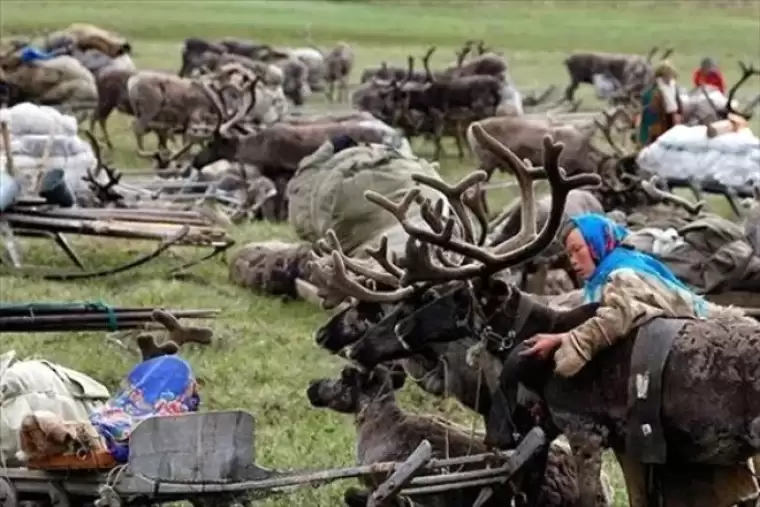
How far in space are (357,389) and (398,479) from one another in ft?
4.14

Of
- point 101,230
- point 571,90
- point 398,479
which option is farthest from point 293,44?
point 398,479

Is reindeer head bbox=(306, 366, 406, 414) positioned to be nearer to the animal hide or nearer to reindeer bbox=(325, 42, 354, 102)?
the animal hide

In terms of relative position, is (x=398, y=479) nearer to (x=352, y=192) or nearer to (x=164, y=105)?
(x=352, y=192)

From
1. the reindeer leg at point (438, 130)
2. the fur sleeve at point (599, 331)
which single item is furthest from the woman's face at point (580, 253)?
the reindeer leg at point (438, 130)

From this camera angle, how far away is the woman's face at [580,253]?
5.77m

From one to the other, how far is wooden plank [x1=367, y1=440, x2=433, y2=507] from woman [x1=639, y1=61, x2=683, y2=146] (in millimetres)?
12824

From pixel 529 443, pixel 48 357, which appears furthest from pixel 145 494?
pixel 48 357

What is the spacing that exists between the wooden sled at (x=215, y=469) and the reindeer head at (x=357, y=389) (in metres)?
0.86

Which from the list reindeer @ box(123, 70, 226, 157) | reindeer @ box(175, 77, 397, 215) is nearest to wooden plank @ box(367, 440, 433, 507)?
reindeer @ box(175, 77, 397, 215)

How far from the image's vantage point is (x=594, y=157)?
15.3 metres

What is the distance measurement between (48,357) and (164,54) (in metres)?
24.6

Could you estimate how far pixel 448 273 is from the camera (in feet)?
18.3

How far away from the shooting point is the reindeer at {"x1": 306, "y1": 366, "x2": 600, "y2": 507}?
5.27 meters

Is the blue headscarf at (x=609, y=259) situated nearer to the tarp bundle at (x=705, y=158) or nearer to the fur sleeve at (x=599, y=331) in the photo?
Result: the fur sleeve at (x=599, y=331)
